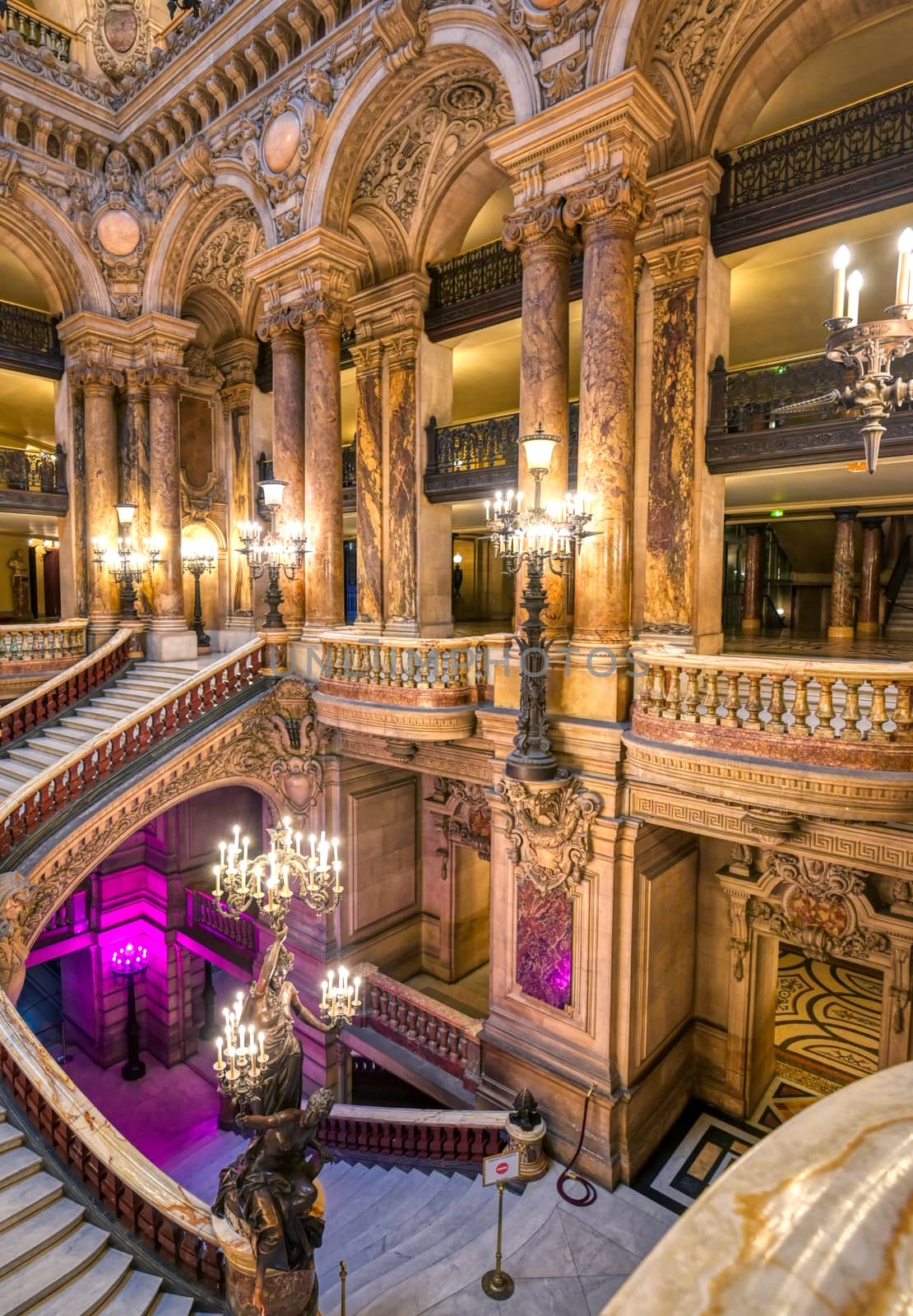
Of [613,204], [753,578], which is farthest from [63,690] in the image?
[753,578]

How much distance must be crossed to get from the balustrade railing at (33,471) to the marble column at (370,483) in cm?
631

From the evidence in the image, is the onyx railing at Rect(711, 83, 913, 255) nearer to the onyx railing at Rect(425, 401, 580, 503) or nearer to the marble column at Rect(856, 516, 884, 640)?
the onyx railing at Rect(425, 401, 580, 503)

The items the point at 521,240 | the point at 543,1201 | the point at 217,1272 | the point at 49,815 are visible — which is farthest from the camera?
the point at 49,815

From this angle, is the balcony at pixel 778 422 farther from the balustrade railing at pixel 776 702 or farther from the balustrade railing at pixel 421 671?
the balustrade railing at pixel 421 671

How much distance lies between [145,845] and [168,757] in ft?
22.9

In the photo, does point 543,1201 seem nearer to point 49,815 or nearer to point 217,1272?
point 217,1272

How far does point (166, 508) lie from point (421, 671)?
7834 millimetres

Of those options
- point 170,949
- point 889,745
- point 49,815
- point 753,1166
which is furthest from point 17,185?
point 753,1166

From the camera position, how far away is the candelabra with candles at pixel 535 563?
21.7 feet

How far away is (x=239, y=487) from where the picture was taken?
51.6 ft

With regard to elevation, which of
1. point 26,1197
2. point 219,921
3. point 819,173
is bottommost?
point 219,921

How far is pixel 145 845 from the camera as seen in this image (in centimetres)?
1489

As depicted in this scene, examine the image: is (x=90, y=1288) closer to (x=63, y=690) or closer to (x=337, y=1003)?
(x=337, y=1003)

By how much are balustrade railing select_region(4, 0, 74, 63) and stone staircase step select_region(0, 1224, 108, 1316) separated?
1702 centimetres
